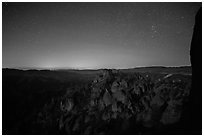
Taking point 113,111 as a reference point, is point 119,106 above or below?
above

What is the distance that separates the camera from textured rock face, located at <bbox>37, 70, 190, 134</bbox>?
12.0m

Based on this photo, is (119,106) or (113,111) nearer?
(113,111)

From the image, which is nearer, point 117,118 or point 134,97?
point 117,118

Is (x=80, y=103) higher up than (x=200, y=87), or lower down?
lower down

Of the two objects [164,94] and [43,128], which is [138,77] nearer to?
[164,94]

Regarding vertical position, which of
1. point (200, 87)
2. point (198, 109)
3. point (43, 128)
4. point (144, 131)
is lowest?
point (43, 128)

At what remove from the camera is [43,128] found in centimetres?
1429

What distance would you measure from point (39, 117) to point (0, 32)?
36.0 feet

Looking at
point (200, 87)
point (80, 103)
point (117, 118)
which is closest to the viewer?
point (200, 87)

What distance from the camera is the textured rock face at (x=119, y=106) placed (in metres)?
12.0

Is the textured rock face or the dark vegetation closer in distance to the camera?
the dark vegetation

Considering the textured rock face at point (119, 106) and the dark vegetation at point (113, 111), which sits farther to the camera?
the textured rock face at point (119, 106)

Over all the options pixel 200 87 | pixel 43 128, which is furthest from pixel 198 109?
pixel 43 128

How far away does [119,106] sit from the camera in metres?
14.2
